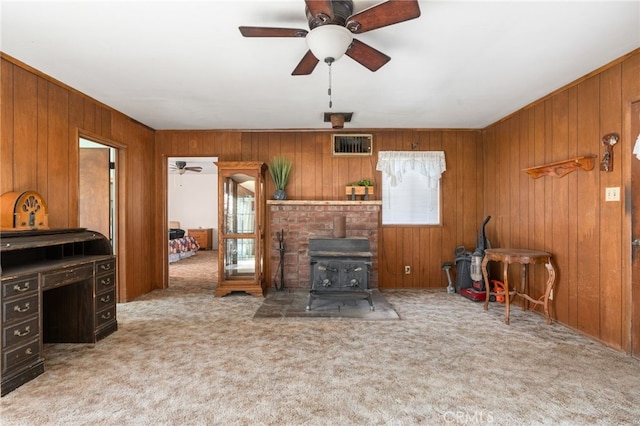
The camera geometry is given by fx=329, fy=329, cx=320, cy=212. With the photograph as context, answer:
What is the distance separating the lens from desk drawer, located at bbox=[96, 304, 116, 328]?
2.89m

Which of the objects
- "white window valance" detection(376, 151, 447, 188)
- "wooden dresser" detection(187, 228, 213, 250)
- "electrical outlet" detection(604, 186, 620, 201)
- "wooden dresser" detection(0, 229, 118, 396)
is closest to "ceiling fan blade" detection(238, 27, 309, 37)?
"wooden dresser" detection(0, 229, 118, 396)

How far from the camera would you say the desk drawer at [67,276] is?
240 centimetres

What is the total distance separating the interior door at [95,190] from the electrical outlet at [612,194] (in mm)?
5162

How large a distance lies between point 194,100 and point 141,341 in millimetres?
2450

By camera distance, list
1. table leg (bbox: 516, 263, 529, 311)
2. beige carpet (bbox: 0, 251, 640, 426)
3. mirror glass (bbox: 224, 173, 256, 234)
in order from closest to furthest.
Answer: beige carpet (bbox: 0, 251, 640, 426), table leg (bbox: 516, 263, 529, 311), mirror glass (bbox: 224, 173, 256, 234)

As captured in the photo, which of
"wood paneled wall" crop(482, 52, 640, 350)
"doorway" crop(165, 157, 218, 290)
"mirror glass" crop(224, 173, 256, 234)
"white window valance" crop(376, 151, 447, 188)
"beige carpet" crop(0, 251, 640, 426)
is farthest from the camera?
"doorway" crop(165, 157, 218, 290)

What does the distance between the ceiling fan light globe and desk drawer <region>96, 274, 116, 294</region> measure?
105 inches

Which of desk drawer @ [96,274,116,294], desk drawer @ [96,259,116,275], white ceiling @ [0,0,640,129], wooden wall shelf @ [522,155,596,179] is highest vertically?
white ceiling @ [0,0,640,129]

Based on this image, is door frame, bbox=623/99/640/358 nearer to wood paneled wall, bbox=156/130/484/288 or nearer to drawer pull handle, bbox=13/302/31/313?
wood paneled wall, bbox=156/130/484/288

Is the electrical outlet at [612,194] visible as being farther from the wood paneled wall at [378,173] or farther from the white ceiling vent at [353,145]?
the white ceiling vent at [353,145]

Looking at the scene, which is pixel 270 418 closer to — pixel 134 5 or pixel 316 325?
pixel 316 325

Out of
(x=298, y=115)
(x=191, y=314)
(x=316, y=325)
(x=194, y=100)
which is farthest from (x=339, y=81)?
(x=191, y=314)

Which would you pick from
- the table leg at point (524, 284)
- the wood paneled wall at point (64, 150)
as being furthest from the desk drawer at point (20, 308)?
the table leg at point (524, 284)

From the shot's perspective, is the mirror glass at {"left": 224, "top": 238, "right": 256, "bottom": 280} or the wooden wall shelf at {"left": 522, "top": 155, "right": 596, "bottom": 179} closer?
the wooden wall shelf at {"left": 522, "top": 155, "right": 596, "bottom": 179}
